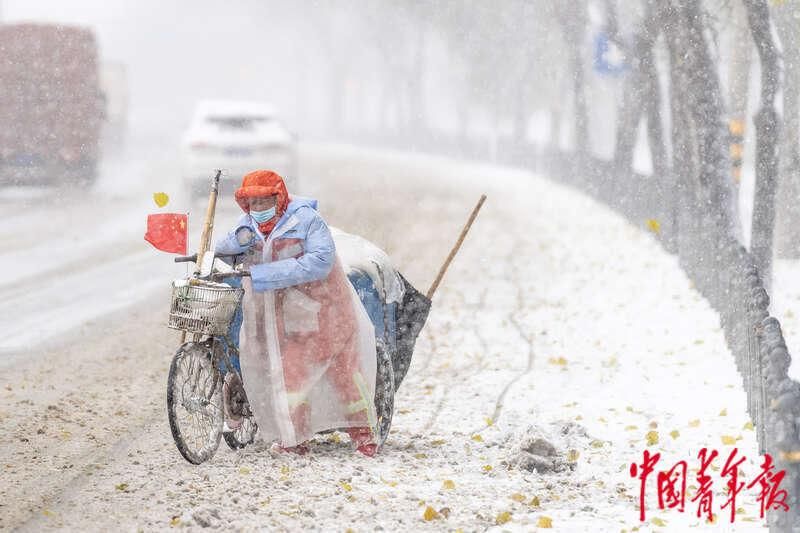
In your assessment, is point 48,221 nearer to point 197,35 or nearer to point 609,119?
point 609,119

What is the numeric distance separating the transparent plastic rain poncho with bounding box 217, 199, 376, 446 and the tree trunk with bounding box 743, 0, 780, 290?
25.8 ft

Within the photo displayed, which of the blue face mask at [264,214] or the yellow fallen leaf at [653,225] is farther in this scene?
the yellow fallen leaf at [653,225]

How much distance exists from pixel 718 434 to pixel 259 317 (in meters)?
3.15

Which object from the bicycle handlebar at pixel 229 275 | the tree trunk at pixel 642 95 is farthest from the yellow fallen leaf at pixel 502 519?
the tree trunk at pixel 642 95

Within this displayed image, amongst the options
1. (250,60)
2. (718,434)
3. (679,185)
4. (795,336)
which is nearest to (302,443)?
(718,434)

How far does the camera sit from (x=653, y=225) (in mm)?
20156

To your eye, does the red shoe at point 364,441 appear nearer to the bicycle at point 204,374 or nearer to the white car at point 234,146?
the bicycle at point 204,374

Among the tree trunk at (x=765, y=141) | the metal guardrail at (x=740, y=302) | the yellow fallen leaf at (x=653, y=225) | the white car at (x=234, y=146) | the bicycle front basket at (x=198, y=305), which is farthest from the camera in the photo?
the white car at (x=234, y=146)

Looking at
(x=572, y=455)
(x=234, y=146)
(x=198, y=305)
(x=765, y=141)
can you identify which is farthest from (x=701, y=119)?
(x=234, y=146)

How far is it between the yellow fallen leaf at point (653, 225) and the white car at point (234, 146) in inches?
285

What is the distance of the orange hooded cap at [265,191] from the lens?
277 inches

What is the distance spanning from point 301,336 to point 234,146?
56.3ft

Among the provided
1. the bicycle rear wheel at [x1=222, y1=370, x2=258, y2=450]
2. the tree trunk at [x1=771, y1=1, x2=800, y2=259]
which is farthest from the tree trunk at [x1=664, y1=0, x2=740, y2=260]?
the bicycle rear wheel at [x1=222, y1=370, x2=258, y2=450]

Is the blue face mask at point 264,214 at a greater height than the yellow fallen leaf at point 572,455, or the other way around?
the blue face mask at point 264,214
